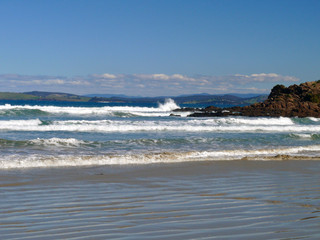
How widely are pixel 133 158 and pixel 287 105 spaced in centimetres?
3627

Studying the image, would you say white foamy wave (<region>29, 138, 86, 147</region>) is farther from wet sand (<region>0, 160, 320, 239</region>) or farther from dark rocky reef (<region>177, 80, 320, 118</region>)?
dark rocky reef (<region>177, 80, 320, 118</region>)

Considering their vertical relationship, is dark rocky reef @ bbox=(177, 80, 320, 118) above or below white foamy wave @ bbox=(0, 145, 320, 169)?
above

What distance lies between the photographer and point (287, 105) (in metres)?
44.8

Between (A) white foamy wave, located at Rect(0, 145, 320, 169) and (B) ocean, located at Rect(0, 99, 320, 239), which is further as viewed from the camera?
(A) white foamy wave, located at Rect(0, 145, 320, 169)

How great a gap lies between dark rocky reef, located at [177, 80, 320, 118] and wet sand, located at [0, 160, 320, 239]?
1318 inches

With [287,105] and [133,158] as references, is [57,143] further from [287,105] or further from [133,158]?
[287,105]

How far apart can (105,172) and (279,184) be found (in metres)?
3.71

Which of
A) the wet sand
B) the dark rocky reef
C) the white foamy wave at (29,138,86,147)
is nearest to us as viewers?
the wet sand

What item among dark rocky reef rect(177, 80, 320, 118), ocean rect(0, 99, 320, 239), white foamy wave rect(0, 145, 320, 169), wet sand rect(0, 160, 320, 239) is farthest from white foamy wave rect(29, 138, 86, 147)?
dark rocky reef rect(177, 80, 320, 118)

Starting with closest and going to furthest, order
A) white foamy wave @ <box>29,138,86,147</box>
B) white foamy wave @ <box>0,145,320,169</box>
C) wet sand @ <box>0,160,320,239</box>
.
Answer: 1. wet sand @ <box>0,160,320,239</box>
2. white foamy wave @ <box>0,145,320,169</box>
3. white foamy wave @ <box>29,138,86,147</box>

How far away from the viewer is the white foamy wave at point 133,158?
10234 millimetres

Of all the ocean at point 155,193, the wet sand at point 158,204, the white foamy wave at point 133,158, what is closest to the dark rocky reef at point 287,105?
the white foamy wave at point 133,158

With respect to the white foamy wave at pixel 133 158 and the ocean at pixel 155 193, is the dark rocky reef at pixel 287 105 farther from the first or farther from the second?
the ocean at pixel 155 193

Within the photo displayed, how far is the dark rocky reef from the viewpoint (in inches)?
1662
